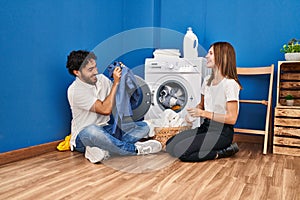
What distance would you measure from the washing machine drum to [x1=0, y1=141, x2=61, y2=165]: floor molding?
0.67 metres

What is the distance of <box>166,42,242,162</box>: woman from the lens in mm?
1824

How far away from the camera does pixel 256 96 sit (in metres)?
2.57

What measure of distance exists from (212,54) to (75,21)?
119 centimetres

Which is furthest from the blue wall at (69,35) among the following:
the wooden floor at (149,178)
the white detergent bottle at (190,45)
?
the wooden floor at (149,178)

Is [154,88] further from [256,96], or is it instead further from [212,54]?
[256,96]

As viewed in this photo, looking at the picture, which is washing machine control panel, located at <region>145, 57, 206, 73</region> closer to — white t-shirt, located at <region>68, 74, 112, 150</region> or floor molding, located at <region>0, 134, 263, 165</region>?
white t-shirt, located at <region>68, 74, 112, 150</region>

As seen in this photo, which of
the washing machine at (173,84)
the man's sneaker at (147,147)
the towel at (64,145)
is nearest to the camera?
the man's sneaker at (147,147)

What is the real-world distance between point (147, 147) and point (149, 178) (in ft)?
1.63

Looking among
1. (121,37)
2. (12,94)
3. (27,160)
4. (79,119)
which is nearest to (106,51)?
(121,37)

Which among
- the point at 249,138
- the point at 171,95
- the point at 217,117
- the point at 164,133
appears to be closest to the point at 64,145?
the point at 164,133

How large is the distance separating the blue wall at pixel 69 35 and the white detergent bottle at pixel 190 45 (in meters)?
0.15

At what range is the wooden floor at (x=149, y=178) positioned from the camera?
4.14 ft

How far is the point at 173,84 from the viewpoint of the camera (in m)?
2.47

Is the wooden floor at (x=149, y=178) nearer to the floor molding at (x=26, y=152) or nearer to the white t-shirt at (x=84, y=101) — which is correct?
the floor molding at (x=26, y=152)
